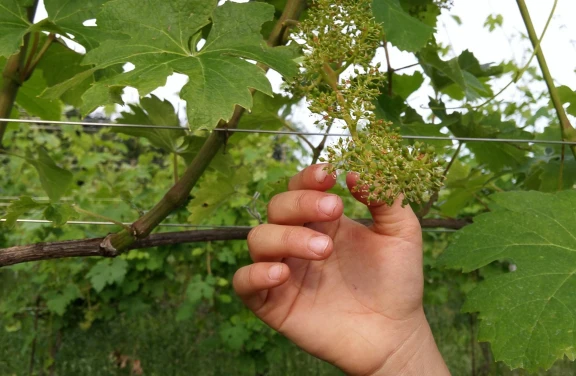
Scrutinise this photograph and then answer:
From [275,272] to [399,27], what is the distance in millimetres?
561

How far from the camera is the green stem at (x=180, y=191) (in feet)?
3.99

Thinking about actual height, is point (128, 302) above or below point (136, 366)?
above

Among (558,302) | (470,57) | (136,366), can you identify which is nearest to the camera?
(558,302)

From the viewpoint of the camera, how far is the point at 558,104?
1.39m

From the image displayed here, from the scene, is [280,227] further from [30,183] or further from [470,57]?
[30,183]

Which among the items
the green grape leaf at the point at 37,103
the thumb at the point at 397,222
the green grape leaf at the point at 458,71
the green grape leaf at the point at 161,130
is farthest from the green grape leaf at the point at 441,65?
the green grape leaf at the point at 37,103

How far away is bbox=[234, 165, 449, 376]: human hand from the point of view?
1182 mm

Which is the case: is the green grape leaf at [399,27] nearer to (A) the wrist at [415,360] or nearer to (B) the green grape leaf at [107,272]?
(A) the wrist at [415,360]

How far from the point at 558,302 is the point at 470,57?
2.95 feet

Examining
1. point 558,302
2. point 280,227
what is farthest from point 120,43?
point 558,302

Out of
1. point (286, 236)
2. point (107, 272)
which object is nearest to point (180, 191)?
point (286, 236)

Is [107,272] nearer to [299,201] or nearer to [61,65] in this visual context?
[61,65]

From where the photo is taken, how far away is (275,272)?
46.3 inches

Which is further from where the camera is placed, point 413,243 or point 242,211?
point 242,211
